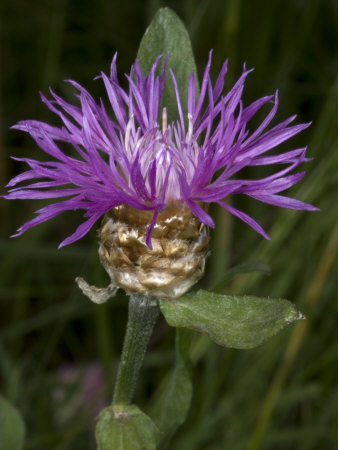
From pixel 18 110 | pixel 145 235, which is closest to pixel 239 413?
pixel 145 235

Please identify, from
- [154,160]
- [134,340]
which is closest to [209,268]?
[134,340]

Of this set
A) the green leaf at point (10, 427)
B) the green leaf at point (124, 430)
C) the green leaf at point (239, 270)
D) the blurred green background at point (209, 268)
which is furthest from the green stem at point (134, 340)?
the blurred green background at point (209, 268)

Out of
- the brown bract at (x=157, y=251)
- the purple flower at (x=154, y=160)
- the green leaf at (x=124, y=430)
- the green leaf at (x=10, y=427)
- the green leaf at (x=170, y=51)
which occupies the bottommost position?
the green leaf at (x=10, y=427)

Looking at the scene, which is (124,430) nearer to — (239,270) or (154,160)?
(239,270)

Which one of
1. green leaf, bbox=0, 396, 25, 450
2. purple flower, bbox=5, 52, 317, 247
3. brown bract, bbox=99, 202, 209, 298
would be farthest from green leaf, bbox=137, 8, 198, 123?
green leaf, bbox=0, 396, 25, 450

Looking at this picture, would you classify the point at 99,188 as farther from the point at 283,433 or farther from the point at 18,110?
the point at 18,110

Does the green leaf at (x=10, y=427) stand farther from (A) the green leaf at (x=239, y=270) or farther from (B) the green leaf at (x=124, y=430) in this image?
(A) the green leaf at (x=239, y=270)
